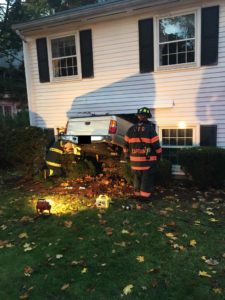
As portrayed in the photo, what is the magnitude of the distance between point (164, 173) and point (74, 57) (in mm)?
5357

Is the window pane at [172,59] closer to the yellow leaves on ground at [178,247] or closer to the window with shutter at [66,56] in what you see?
the window with shutter at [66,56]

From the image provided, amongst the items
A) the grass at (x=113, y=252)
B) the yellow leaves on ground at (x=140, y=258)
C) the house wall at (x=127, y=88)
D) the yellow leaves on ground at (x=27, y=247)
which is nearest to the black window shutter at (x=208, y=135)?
the house wall at (x=127, y=88)

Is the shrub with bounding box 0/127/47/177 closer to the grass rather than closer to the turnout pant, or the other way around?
the grass

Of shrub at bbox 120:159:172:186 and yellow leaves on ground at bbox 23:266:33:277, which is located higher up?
shrub at bbox 120:159:172:186

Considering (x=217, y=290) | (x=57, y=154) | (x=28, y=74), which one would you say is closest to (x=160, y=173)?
(x=57, y=154)

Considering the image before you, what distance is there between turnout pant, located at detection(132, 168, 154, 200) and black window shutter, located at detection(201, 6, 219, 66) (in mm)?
4001

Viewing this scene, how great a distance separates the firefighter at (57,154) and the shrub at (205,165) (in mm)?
2951

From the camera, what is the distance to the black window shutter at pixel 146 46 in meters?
9.08

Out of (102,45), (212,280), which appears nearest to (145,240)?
(212,280)

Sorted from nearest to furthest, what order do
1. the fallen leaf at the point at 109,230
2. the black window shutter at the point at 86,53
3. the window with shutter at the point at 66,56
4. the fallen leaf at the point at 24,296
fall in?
1. the fallen leaf at the point at 24,296
2. the fallen leaf at the point at 109,230
3. the black window shutter at the point at 86,53
4. the window with shutter at the point at 66,56

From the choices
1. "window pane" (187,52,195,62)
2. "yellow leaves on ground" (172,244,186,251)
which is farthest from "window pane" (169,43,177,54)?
"yellow leaves on ground" (172,244,186,251)

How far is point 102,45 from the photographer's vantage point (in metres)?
9.92

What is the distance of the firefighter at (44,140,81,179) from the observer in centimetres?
827

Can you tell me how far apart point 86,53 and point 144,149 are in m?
5.24
